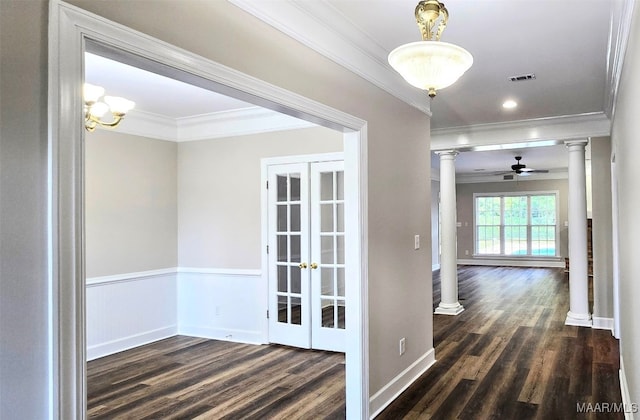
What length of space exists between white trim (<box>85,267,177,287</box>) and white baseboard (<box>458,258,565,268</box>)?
10082 mm

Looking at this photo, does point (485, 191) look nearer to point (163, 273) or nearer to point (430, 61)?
point (163, 273)

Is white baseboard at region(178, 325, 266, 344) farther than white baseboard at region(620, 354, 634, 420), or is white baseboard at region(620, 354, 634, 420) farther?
white baseboard at region(178, 325, 266, 344)

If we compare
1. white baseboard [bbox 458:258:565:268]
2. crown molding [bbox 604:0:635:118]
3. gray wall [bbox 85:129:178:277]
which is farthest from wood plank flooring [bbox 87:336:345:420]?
white baseboard [bbox 458:258:565:268]

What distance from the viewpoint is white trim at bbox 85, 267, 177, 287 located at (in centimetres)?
466

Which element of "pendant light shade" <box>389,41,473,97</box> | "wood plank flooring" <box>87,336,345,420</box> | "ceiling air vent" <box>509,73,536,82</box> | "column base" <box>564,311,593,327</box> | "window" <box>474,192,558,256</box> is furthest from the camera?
"window" <box>474,192,558,256</box>

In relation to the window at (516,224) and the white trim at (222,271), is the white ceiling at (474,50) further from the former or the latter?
the window at (516,224)

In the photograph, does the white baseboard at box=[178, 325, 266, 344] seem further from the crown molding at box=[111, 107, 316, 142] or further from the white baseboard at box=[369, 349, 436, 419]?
the crown molding at box=[111, 107, 316, 142]

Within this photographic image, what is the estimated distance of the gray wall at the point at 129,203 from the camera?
471cm

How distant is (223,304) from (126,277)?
1.11 m

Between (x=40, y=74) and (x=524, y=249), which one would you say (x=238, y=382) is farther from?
(x=524, y=249)

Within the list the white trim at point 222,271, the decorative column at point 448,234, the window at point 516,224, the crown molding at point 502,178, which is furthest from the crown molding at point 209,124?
the window at point 516,224

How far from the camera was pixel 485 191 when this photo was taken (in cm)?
1335

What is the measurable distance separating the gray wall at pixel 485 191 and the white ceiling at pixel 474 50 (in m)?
7.80

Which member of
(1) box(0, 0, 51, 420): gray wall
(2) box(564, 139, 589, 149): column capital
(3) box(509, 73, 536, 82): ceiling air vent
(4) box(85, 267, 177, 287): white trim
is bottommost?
(4) box(85, 267, 177, 287): white trim
